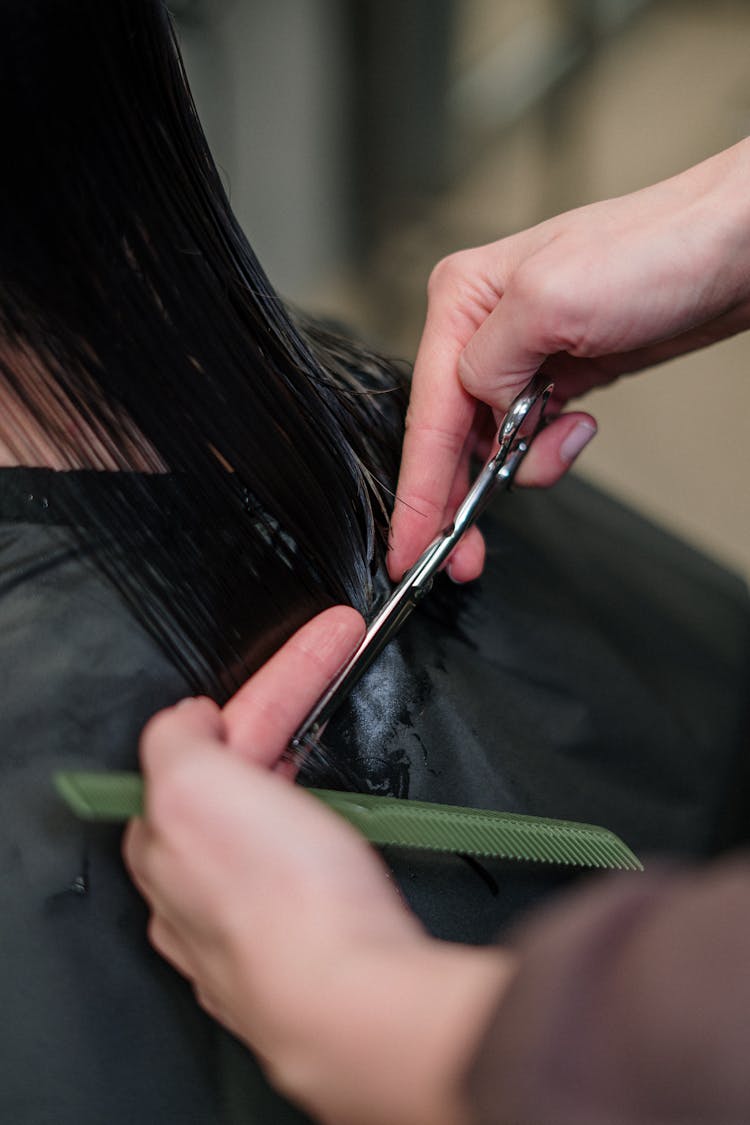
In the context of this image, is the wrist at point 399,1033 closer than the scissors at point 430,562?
Yes

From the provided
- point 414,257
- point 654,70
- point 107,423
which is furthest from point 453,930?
point 654,70

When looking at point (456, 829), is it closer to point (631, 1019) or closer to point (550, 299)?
point (631, 1019)

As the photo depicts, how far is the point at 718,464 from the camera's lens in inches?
81.2

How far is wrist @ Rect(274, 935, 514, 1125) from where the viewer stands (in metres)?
0.36

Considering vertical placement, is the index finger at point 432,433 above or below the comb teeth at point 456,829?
above

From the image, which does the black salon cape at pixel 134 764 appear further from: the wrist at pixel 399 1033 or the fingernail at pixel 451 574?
the wrist at pixel 399 1033

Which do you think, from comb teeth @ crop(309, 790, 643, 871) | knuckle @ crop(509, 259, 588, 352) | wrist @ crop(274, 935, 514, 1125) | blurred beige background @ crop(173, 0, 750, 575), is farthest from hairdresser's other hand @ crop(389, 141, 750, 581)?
blurred beige background @ crop(173, 0, 750, 575)

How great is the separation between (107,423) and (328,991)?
39cm

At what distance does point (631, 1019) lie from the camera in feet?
1.04

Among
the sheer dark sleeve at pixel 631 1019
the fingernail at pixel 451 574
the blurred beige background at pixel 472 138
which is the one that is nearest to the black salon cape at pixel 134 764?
the fingernail at pixel 451 574

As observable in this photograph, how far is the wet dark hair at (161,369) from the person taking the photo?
560mm

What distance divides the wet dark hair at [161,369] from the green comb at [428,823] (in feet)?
0.47

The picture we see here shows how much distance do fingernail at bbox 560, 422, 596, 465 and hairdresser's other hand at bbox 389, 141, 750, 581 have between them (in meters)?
0.08

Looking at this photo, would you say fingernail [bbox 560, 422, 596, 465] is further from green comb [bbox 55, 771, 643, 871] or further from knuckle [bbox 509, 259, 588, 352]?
green comb [bbox 55, 771, 643, 871]
